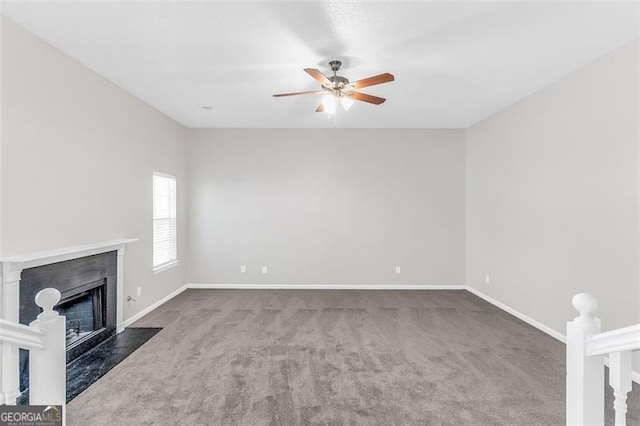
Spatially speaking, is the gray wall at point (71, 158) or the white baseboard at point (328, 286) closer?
the gray wall at point (71, 158)

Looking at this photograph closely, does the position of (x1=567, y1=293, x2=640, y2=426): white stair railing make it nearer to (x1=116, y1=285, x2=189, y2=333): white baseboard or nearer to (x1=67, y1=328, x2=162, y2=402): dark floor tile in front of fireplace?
(x1=67, y1=328, x2=162, y2=402): dark floor tile in front of fireplace

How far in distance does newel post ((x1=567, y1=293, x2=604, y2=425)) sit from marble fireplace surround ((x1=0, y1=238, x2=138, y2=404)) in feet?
6.20

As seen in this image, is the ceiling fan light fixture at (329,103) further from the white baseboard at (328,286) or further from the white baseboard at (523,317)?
the white baseboard at (523,317)

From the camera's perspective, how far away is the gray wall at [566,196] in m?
2.72

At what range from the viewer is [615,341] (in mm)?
1000

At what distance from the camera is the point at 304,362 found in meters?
2.92

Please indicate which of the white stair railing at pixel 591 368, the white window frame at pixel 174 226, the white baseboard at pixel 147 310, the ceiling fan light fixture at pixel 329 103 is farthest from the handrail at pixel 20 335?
the white window frame at pixel 174 226

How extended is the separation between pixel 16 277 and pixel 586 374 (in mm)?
3464

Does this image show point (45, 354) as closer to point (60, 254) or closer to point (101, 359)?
point (60, 254)

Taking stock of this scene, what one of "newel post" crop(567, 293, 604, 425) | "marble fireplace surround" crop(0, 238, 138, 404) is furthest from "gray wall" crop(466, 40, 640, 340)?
"marble fireplace surround" crop(0, 238, 138, 404)

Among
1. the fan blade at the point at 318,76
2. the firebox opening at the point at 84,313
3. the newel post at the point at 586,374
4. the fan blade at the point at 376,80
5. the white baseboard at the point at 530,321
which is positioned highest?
the fan blade at the point at 318,76

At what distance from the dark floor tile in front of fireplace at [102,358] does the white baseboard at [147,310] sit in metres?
0.08

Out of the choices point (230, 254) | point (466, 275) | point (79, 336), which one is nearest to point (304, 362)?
point (79, 336)

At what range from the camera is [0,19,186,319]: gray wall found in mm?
2396
